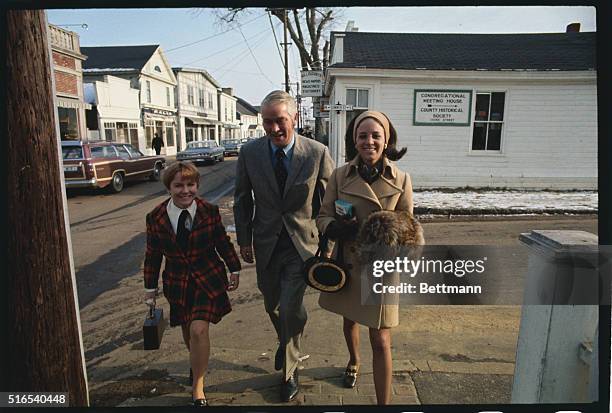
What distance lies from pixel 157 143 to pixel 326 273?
1678mm

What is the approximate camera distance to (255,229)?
2.34 m

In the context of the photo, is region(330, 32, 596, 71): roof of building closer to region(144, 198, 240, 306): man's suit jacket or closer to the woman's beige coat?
the woman's beige coat

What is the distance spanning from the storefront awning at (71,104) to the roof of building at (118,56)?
0.21 metres

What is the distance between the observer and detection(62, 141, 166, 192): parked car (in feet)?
7.36

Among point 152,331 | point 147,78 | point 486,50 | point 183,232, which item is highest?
point 486,50

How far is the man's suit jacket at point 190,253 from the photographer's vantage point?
207 cm

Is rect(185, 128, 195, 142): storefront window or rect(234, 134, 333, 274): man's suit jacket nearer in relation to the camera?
rect(234, 134, 333, 274): man's suit jacket

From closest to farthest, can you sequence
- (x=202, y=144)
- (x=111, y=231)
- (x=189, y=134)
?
(x=189, y=134) → (x=202, y=144) → (x=111, y=231)

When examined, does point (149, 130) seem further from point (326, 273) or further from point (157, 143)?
point (326, 273)

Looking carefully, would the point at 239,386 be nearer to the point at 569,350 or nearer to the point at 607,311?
the point at 569,350

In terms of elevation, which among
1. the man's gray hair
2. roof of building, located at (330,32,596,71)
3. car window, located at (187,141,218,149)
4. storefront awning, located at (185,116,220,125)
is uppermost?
roof of building, located at (330,32,596,71)

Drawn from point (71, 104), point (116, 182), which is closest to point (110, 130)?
point (71, 104)

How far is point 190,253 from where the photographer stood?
2082 mm

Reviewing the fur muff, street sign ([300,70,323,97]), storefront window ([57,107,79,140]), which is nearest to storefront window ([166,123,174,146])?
storefront window ([57,107,79,140])
